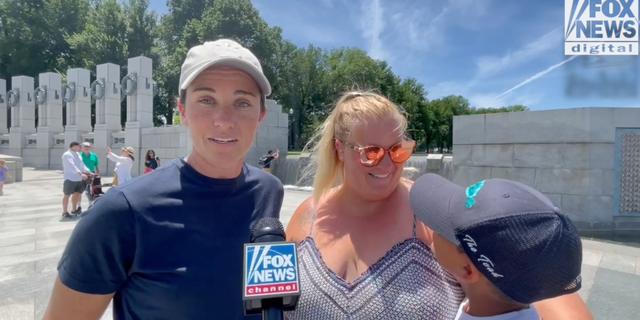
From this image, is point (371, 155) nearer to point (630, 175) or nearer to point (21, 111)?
point (630, 175)

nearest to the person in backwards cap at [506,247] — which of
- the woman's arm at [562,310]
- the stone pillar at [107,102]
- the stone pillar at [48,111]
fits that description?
the woman's arm at [562,310]

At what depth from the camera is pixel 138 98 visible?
20672mm

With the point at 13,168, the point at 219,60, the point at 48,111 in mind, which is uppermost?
the point at 48,111

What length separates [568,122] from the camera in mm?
7449

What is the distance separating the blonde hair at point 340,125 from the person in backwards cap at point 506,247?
24.7 inches

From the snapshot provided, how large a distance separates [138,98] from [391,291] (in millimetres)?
21963

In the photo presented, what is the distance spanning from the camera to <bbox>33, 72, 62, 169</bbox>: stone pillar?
25844 millimetres

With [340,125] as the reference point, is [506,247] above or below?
below

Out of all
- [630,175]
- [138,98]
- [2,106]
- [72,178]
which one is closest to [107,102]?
[138,98]

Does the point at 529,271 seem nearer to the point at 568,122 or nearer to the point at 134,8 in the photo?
the point at 568,122

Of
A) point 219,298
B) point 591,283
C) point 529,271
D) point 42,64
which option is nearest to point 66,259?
point 219,298

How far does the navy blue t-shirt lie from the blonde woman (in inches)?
13.6

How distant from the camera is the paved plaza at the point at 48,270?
3.93m

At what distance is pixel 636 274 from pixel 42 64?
149 ft
